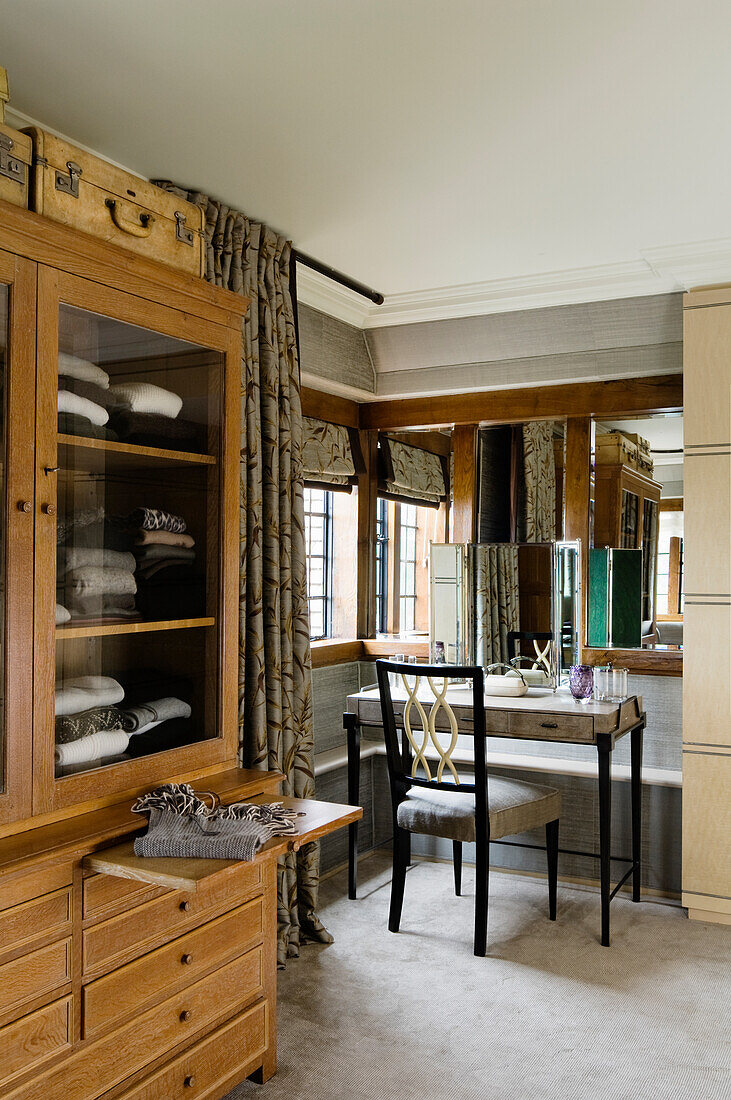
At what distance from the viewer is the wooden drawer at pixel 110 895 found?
1.88 meters

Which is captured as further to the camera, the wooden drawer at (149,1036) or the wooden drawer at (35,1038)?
the wooden drawer at (149,1036)

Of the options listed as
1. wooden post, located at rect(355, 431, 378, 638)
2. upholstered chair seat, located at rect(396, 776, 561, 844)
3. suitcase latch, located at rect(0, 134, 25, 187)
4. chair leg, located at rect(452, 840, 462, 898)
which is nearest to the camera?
suitcase latch, located at rect(0, 134, 25, 187)

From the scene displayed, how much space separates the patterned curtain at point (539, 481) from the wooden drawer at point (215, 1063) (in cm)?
242

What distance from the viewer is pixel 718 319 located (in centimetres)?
348

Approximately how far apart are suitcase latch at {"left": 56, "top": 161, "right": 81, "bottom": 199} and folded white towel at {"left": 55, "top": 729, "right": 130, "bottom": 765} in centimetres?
117

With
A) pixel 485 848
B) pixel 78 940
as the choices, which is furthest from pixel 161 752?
pixel 485 848

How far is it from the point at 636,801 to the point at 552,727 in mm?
549

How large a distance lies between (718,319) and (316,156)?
1.71 m

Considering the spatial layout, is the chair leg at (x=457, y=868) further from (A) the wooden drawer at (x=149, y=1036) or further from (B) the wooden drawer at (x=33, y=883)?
(B) the wooden drawer at (x=33, y=883)

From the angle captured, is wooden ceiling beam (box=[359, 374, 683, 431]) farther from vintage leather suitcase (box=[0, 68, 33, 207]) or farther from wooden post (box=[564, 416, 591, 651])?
vintage leather suitcase (box=[0, 68, 33, 207])

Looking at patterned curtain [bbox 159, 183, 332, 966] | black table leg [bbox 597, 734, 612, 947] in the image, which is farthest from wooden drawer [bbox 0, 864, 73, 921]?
black table leg [bbox 597, 734, 612, 947]

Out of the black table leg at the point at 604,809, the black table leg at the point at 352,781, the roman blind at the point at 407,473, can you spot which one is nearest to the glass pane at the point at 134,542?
the black table leg at the point at 352,781

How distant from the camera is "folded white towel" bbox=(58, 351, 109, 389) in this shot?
6.19ft

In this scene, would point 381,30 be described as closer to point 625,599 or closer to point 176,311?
point 176,311
